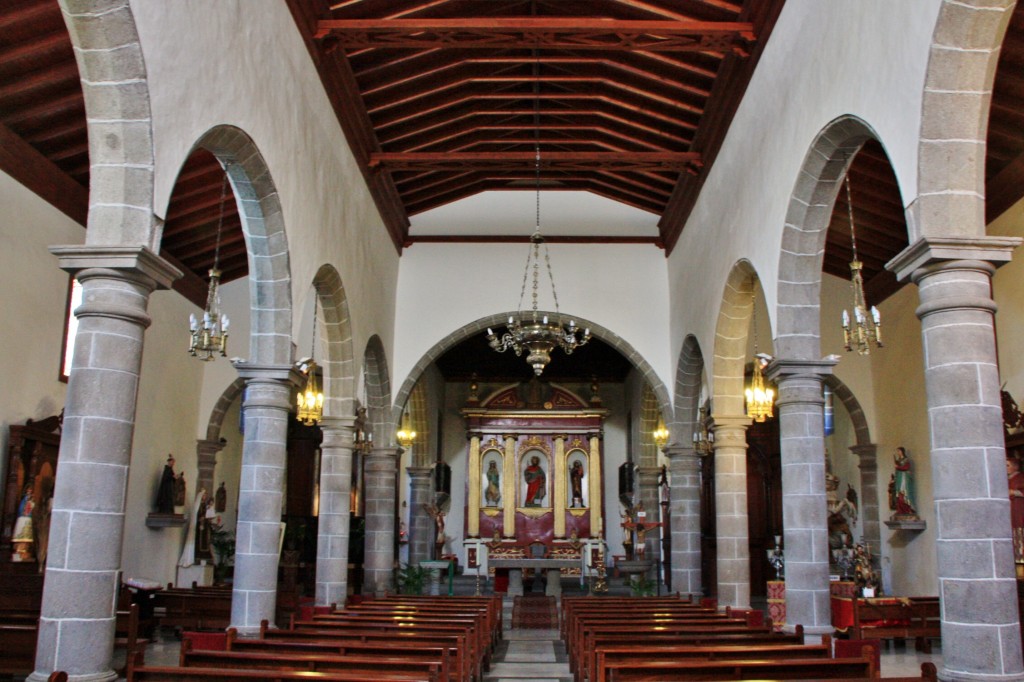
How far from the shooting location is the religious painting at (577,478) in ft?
83.2

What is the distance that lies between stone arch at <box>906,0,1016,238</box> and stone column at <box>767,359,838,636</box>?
11.1ft

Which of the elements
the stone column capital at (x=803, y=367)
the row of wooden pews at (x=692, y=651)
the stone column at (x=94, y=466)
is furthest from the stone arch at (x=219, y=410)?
the stone column at (x=94, y=466)

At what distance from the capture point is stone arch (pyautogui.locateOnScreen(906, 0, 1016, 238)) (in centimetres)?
625

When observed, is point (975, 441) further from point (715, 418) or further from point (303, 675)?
point (715, 418)

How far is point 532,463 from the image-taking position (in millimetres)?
25766

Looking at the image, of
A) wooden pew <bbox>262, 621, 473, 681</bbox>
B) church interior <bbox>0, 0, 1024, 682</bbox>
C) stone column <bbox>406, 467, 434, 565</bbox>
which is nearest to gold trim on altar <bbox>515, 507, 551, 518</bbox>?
church interior <bbox>0, 0, 1024, 682</bbox>

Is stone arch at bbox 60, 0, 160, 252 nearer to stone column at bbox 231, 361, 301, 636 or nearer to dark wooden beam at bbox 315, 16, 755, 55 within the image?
stone column at bbox 231, 361, 301, 636

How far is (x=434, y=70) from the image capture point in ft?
40.8

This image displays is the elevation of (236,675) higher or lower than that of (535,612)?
higher

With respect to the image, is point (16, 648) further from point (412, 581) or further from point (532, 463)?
point (532, 463)

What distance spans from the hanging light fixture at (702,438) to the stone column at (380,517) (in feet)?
17.0

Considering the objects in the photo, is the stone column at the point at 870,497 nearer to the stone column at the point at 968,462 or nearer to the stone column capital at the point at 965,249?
the stone column at the point at 968,462

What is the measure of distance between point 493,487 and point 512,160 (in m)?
13.2

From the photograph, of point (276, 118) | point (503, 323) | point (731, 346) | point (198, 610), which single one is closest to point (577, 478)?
point (503, 323)
